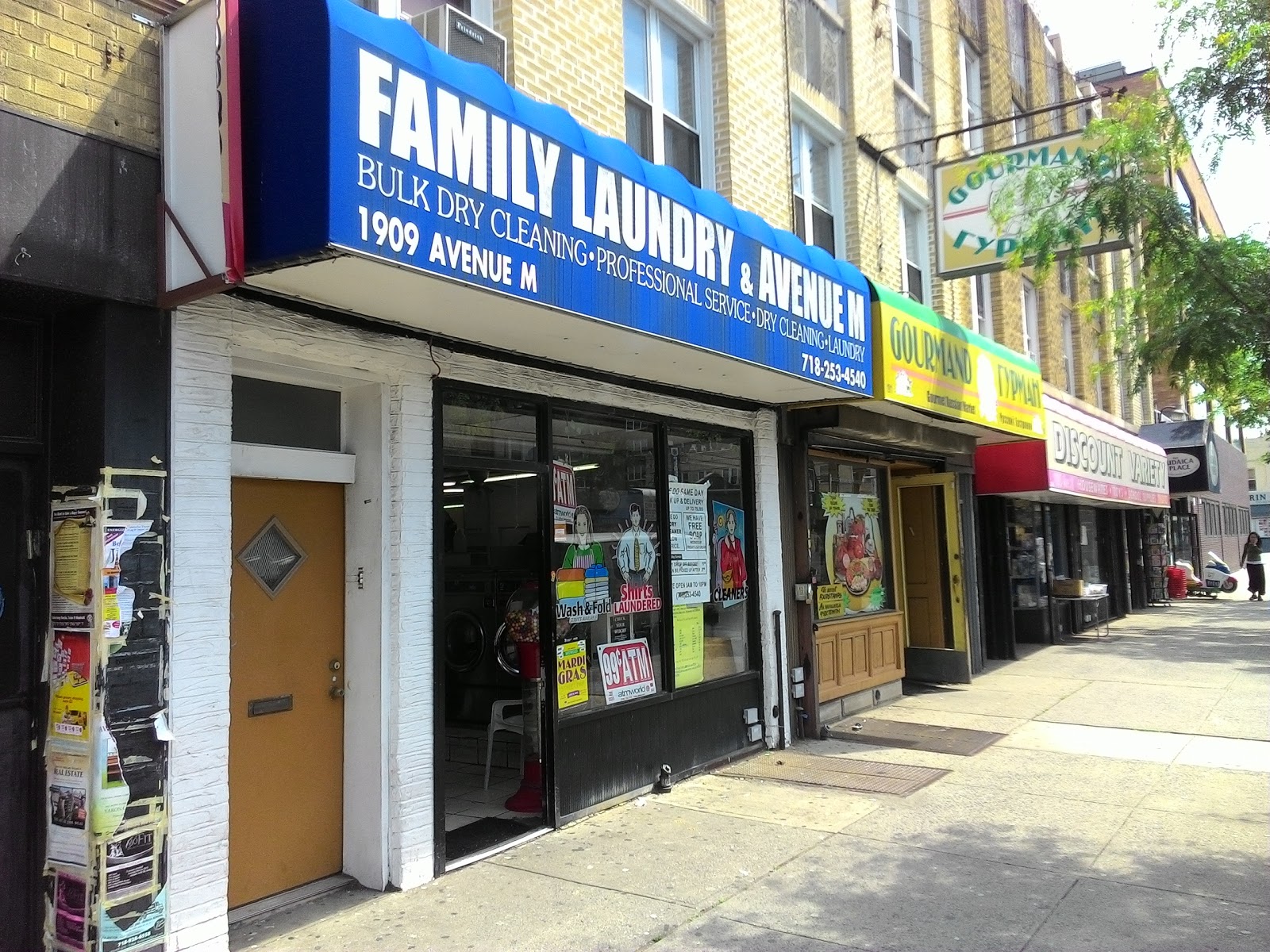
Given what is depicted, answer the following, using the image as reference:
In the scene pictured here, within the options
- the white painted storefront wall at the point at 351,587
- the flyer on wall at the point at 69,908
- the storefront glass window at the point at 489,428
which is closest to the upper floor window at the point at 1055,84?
the white painted storefront wall at the point at 351,587

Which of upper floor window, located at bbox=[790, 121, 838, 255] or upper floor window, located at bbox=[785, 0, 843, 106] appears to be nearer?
upper floor window, located at bbox=[785, 0, 843, 106]

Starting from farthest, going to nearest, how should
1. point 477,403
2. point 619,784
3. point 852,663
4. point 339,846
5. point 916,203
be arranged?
point 916,203
point 852,663
point 619,784
point 477,403
point 339,846

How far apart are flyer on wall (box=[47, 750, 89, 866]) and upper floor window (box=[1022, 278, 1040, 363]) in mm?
15577

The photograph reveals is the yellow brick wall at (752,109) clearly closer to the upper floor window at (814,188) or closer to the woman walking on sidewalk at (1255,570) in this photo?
the upper floor window at (814,188)

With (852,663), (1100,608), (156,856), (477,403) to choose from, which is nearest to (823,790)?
(852,663)

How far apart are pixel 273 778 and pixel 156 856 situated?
1.04m

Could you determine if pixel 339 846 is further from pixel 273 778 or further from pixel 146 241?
pixel 146 241

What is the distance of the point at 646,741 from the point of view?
7.16m

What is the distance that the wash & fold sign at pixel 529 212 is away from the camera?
386 cm

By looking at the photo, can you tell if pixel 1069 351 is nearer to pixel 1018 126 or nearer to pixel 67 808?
pixel 1018 126

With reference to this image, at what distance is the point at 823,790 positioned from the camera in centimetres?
720

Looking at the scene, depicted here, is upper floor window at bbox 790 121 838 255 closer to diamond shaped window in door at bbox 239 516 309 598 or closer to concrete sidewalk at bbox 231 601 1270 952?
concrete sidewalk at bbox 231 601 1270 952

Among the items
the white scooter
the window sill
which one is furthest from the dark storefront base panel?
the white scooter

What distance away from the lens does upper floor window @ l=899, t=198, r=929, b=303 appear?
12.7 meters
